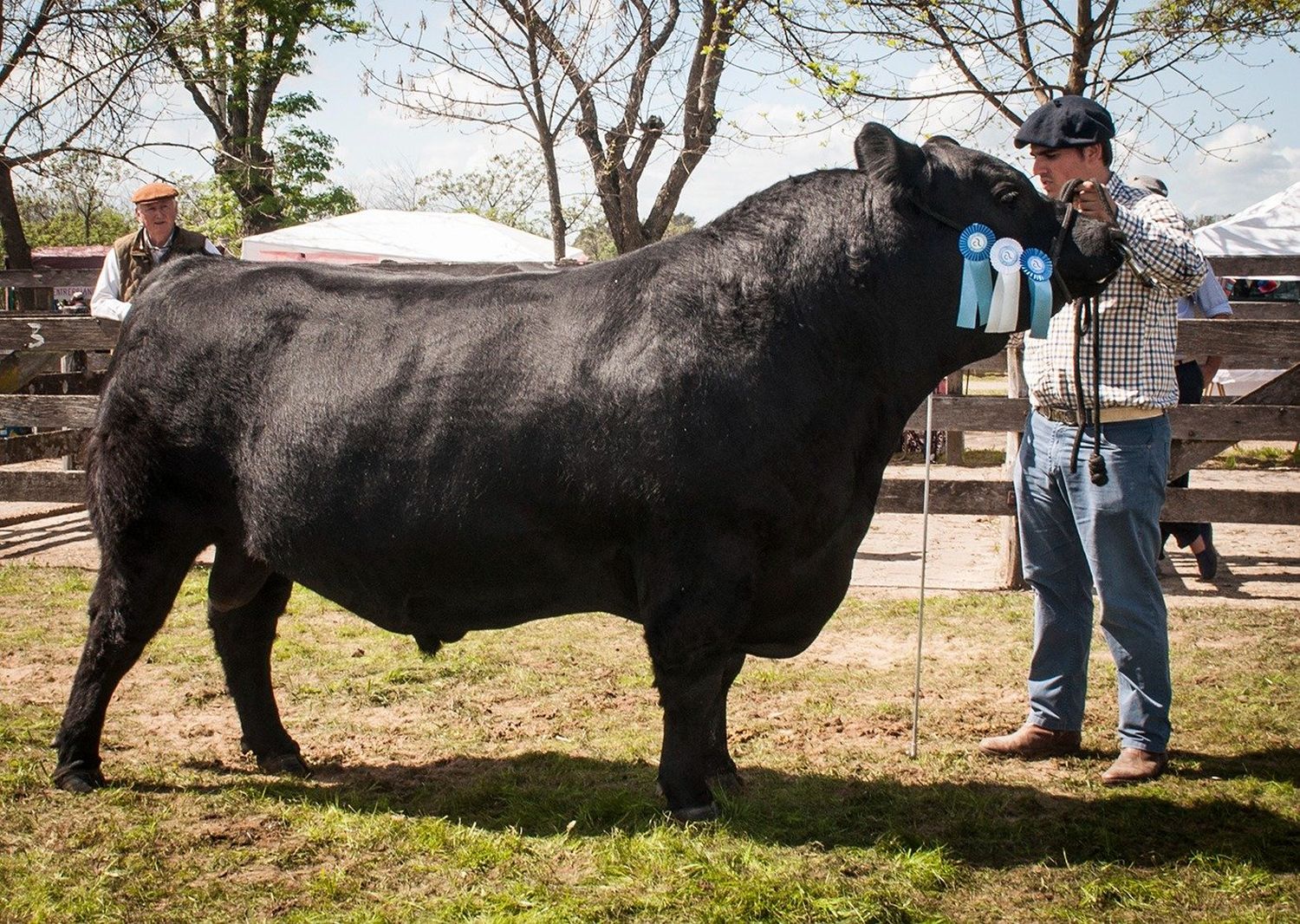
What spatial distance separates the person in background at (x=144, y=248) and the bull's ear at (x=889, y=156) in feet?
14.5

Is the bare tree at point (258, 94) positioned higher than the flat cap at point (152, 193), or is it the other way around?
the bare tree at point (258, 94)

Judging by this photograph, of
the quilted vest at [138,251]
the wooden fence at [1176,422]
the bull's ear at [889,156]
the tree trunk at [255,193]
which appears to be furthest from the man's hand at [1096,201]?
the tree trunk at [255,193]

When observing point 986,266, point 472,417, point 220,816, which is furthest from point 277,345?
point 986,266

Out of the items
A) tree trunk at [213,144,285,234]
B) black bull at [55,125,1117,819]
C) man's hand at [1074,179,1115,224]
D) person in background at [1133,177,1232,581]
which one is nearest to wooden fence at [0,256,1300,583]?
person in background at [1133,177,1232,581]

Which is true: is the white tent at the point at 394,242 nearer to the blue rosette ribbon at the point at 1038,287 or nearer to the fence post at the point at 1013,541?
the fence post at the point at 1013,541

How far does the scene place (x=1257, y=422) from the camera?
7.92 meters

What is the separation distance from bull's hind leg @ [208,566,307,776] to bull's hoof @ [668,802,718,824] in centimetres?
157

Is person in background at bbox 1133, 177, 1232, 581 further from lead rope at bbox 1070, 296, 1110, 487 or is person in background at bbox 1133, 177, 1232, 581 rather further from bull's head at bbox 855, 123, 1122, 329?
bull's head at bbox 855, 123, 1122, 329

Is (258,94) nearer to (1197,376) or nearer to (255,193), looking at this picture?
(255,193)

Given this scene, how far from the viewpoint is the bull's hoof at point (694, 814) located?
3711mm

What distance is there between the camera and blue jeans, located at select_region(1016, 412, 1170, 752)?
4.11 meters

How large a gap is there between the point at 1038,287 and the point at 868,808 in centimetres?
184

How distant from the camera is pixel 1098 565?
13.7 ft

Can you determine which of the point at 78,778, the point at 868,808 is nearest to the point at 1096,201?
the point at 868,808
